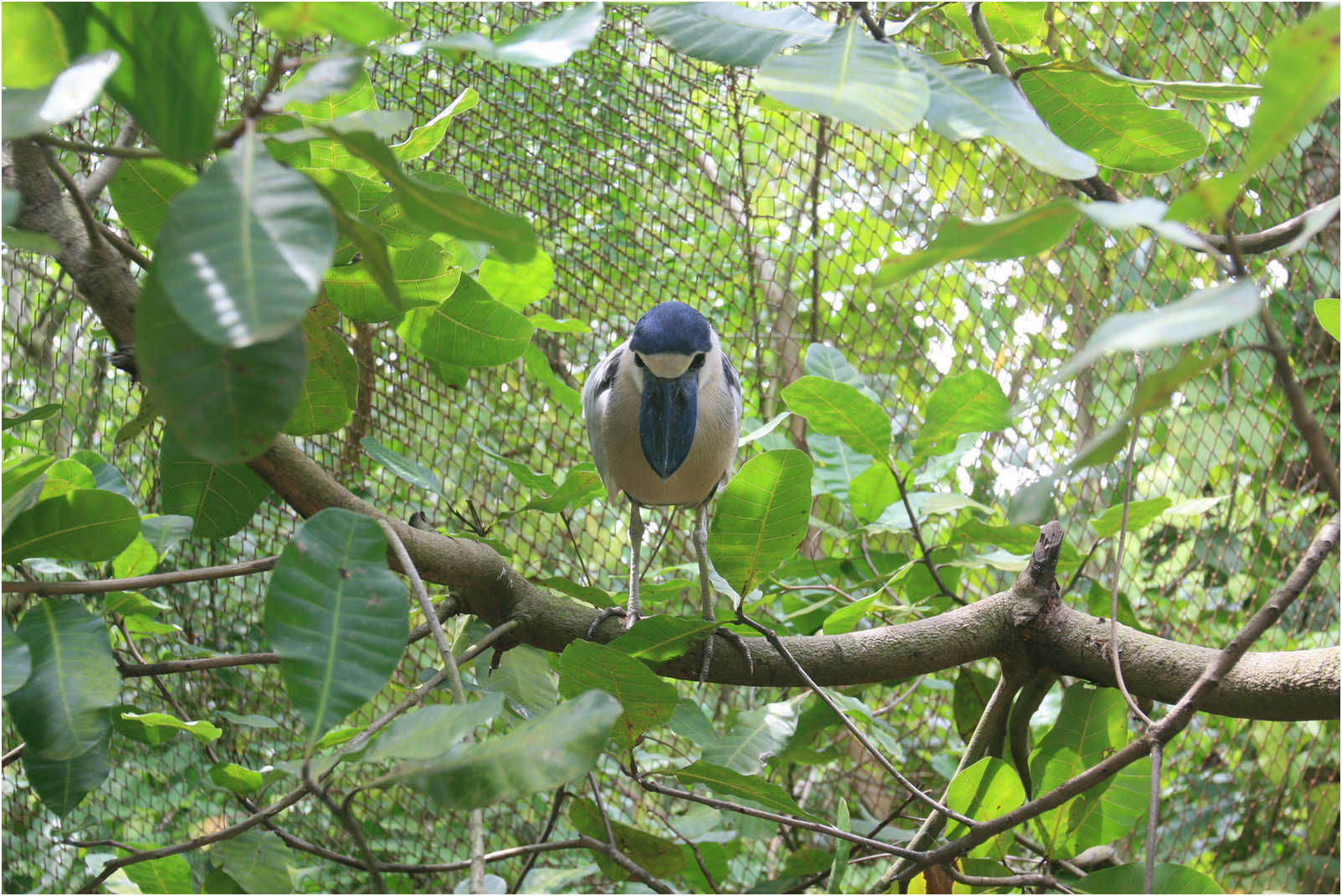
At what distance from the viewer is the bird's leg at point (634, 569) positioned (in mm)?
1198

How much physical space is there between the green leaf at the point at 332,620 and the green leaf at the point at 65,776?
235 millimetres

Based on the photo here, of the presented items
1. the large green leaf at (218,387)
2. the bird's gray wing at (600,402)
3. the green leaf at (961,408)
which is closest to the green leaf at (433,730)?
the large green leaf at (218,387)

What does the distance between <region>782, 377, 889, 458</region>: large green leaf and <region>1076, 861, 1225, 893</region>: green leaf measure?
49 centimetres

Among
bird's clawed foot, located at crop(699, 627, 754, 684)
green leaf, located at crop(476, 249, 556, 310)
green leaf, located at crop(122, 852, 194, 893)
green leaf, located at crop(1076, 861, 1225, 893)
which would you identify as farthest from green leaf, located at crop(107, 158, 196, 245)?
green leaf, located at crop(1076, 861, 1225, 893)

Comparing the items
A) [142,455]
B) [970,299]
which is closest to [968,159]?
[970,299]

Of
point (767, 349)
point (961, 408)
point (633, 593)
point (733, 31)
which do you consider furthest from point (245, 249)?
point (767, 349)

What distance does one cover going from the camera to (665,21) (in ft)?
1.86

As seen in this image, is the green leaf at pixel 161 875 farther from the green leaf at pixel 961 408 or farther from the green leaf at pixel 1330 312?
the green leaf at pixel 1330 312

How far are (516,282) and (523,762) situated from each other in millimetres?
745

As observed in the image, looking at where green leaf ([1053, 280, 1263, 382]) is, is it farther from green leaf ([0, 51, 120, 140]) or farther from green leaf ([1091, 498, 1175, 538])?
green leaf ([1091, 498, 1175, 538])

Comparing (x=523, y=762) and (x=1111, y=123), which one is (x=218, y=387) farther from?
(x=1111, y=123)

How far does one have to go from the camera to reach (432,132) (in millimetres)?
886

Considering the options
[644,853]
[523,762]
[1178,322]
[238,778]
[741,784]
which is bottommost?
[644,853]

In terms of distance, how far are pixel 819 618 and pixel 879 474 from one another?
275mm
